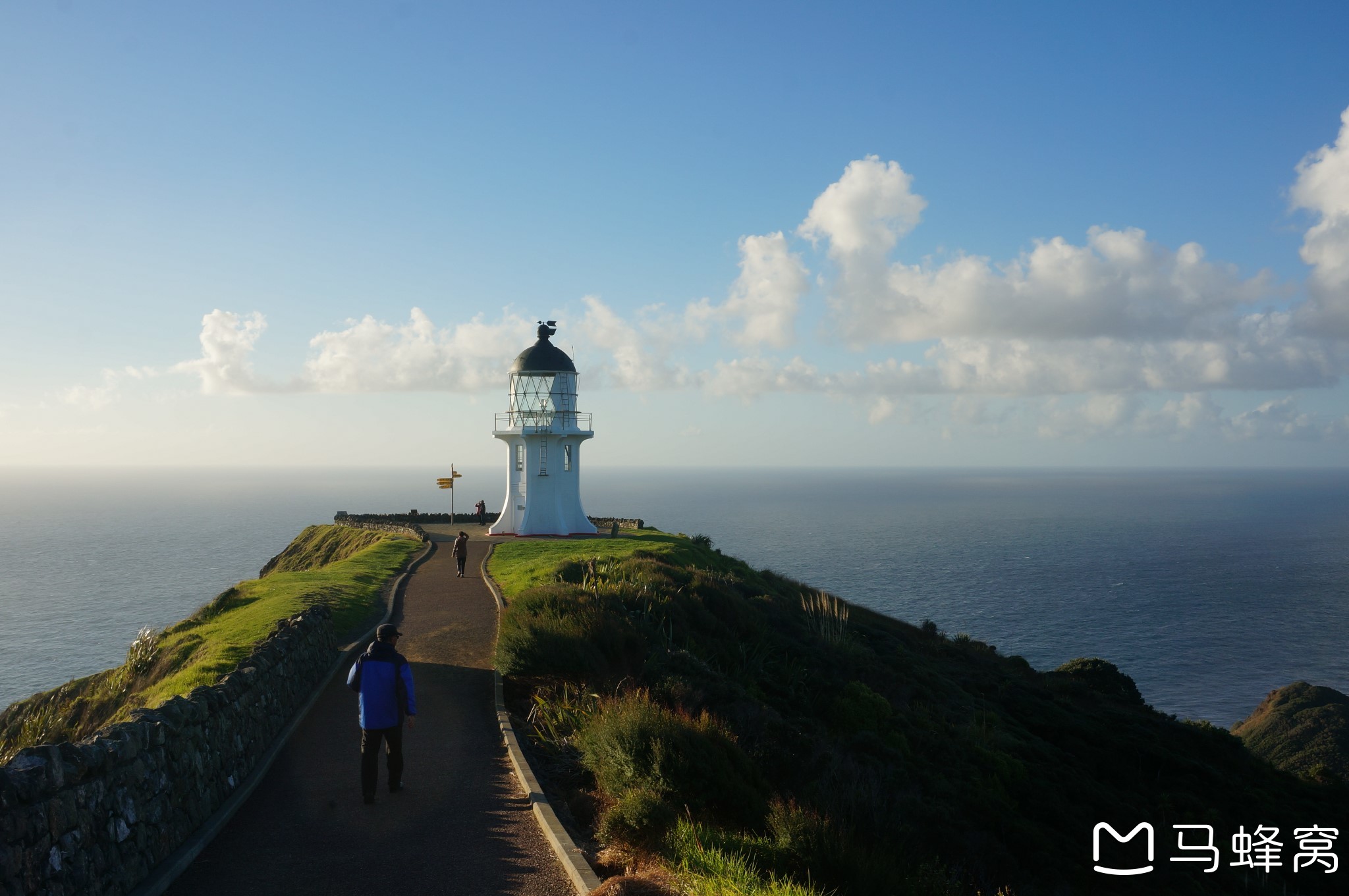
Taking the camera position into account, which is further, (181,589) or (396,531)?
(181,589)

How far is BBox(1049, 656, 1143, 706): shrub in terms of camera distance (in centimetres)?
2678

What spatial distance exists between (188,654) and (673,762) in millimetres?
12026

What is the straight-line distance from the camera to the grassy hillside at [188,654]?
45.0 feet

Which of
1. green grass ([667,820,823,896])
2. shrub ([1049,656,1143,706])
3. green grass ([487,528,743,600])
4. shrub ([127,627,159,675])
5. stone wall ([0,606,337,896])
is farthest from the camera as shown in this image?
shrub ([1049,656,1143,706])

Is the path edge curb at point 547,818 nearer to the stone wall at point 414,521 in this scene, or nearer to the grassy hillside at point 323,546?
the grassy hillside at point 323,546

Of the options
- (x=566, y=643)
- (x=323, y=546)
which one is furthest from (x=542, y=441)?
(x=566, y=643)

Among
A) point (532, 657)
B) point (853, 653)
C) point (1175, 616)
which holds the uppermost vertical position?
point (532, 657)

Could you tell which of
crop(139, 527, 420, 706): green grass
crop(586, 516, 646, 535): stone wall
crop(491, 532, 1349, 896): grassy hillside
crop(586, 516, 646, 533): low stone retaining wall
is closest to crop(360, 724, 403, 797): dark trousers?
crop(491, 532, 1349, 896): grassy hillside

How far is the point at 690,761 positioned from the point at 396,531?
110ft

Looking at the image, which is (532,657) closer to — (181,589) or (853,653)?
(853,653)

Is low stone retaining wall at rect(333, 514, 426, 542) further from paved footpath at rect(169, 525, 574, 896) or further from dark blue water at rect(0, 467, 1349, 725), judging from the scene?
paved footpath at rect(169, 525, 574, 896)

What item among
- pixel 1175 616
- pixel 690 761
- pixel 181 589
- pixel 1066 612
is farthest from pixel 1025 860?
pixel 181 589

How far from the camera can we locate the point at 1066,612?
1954 inches

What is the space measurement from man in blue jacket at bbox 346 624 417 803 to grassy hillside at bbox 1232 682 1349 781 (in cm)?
2607
